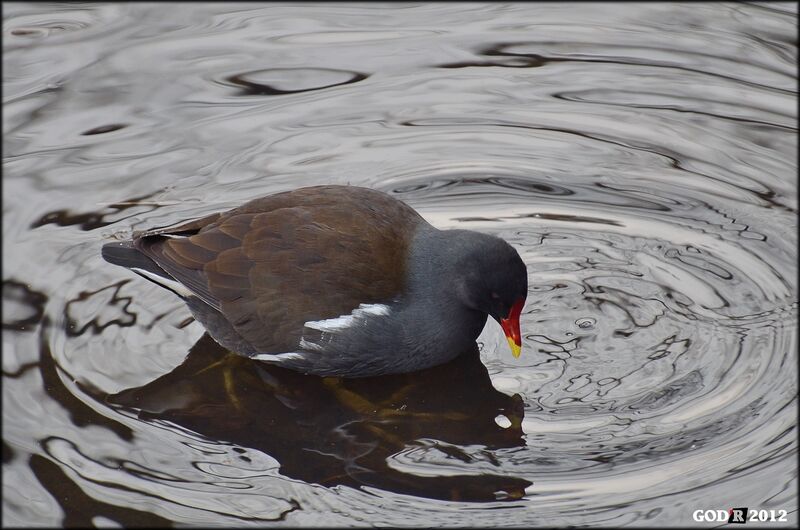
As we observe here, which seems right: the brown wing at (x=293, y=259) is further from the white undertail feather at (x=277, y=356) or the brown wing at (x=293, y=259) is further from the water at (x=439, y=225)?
the water at (x=439, y=225)

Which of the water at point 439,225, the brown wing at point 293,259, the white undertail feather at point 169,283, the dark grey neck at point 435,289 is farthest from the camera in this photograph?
the white undertail feather at point 169,283

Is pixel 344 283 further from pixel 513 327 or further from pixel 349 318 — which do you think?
pixel 513 327

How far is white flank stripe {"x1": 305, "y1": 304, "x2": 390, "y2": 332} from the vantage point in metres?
5.70

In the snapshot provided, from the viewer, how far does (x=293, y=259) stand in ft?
18.9

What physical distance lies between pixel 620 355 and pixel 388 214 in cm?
146

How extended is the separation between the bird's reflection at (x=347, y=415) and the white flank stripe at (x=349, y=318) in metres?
0.41

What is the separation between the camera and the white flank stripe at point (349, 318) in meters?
5.70

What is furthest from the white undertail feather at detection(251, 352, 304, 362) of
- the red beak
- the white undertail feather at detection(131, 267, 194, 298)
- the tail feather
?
the red beak

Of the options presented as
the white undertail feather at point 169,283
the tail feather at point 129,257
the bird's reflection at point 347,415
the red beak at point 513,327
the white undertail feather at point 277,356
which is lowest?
the bird's reflection at point 347,415

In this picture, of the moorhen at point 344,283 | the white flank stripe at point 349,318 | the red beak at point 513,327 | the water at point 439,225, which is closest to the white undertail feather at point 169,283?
the moorhen at point 344,283

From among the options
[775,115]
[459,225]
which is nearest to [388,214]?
[459,225]

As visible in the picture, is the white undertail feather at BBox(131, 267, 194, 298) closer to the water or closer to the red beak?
the water

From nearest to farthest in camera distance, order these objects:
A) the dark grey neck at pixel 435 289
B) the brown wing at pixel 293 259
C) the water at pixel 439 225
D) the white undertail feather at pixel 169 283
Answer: the water at pixel 439 225 → the brown wing at pixel 293 259 → the dark grey neck at pixel 435 289 → the white undertail feather at pixel 169 283

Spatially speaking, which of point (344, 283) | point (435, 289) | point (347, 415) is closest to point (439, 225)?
point (435, 289)
